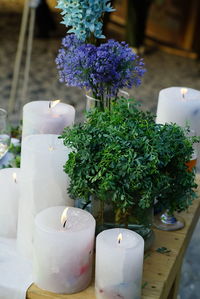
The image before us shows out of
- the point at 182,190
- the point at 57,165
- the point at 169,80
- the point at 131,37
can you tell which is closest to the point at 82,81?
the point at 57,165

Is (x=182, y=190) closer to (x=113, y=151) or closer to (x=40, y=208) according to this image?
(x=113, y=151)

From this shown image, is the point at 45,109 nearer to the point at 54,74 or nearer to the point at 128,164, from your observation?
the point at 128,164

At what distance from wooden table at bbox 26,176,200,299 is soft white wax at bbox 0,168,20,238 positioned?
19cm

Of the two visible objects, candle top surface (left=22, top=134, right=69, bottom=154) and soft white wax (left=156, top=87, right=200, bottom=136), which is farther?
soft white wax (left=156, top=87, right=200, bottom=136)

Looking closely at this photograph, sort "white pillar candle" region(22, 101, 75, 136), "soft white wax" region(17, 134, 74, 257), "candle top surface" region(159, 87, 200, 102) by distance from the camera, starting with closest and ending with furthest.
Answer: "soft white wax" region(17, 134, 74, 257)
"white pillar candle" region(22, 101, 75, 136)
"candle top surface" region(159, 87, 200, 102)

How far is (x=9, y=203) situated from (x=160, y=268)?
34 centimetres

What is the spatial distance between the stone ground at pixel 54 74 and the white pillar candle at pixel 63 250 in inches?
103

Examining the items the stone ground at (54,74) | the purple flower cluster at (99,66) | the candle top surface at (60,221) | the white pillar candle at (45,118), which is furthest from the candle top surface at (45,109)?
the stone ground at (54,74)

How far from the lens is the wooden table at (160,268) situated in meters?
1.16

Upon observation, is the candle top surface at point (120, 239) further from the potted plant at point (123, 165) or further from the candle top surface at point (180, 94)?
the candle top surface at point (180, 94)

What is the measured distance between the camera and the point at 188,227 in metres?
1.42

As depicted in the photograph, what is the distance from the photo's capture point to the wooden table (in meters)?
1.16

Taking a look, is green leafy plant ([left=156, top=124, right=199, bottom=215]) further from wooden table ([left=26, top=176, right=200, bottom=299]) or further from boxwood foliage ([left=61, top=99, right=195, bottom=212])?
wooden table ([left=26, top=176, right=200, bottom=299])

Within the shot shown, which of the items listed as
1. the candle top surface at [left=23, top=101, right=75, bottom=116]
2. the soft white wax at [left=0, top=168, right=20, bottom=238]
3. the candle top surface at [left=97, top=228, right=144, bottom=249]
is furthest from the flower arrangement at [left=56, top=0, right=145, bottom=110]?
the candle top surface at [left=97, top=228, right=144, bottom=249]
